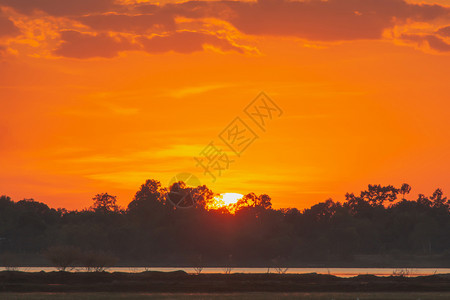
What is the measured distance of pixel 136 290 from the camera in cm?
9419

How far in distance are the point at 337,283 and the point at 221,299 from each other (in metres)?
24.3

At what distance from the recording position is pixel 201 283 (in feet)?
330

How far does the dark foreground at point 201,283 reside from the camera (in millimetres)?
94250

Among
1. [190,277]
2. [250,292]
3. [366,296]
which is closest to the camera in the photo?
[366,296]

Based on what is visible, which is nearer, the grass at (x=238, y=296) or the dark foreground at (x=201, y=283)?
the grass at (x=238, y=296)

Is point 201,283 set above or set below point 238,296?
above

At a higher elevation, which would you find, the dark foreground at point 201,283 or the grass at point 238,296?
the dark foreground at point 201,283

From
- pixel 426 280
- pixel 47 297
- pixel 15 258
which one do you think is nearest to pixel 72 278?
pixel 47 297

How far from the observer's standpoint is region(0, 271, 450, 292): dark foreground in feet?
309

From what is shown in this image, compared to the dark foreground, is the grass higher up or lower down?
lower down

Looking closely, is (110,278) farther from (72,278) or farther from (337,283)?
(337,283)

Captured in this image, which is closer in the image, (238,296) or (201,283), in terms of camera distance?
(238,296)

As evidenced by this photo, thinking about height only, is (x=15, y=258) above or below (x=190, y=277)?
above

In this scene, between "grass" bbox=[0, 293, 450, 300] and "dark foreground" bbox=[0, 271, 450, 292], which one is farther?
"dark foreground" bbox=[0, 271, 450, 292]
